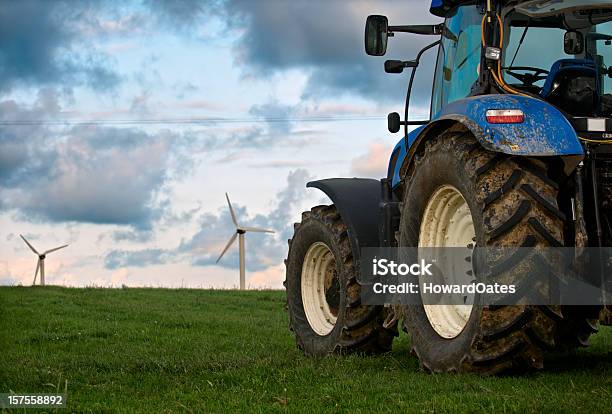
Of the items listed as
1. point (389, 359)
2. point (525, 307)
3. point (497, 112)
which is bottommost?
point (389, 359)

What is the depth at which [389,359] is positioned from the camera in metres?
9.12

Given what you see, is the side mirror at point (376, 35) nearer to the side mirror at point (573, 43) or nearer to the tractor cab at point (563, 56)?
the tractor cab at point (563, 56)

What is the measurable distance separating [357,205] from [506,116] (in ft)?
10.3

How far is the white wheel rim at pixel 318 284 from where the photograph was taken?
426 inches

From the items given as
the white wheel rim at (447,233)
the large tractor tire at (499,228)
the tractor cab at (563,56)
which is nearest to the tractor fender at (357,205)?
A: the white wheel rim at (447,233)

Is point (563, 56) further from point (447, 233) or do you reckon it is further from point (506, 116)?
point (447, 233)

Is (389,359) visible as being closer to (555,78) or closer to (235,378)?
(235,378)

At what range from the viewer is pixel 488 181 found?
7.12 metres

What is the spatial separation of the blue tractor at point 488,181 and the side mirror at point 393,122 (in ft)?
0.05

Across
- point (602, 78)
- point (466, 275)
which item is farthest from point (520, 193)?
point (602, 78)

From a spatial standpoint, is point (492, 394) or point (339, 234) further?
point (339, 234)

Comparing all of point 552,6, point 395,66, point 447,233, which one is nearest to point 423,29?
point 395,66

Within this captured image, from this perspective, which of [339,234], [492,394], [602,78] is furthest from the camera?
[339,234]

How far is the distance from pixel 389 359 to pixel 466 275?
1563 millimetres
